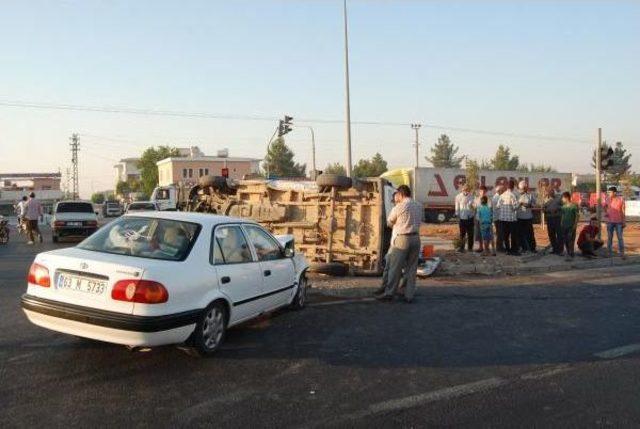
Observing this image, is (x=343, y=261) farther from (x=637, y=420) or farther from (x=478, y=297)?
(x=637, y=420)

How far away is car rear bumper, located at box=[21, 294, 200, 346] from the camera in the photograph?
5086 millimetres

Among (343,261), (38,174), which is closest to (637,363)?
(343,261)

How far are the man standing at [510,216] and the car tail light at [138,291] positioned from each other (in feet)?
34.1

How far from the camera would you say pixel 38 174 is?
11288 cm

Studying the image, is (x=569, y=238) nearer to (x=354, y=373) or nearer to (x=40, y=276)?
(x=354, y=373)

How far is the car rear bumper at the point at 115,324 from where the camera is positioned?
509 cm

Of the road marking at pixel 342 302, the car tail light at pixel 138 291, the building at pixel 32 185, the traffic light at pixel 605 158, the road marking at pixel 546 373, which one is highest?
the building at pixel 32 185

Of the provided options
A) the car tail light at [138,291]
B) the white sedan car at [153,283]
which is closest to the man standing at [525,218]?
the white sedan car at [153,283]

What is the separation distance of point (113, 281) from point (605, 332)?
5.66m

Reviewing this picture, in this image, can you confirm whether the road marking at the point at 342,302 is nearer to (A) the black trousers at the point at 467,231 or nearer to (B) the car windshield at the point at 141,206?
(A) the black trousers at the point at 467,231

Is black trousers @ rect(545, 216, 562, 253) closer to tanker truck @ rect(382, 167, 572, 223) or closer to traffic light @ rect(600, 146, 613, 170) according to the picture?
traffic light @ rect(600, 146, 613, 170)

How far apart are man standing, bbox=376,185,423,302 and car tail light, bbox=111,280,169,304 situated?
14.6ft

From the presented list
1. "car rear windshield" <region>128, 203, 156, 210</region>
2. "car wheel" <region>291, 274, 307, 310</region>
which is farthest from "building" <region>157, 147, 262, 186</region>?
"car wheel" <region>291, 274, 307, 310</region>

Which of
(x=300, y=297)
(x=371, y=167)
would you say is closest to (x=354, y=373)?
(x=300, y=297)
